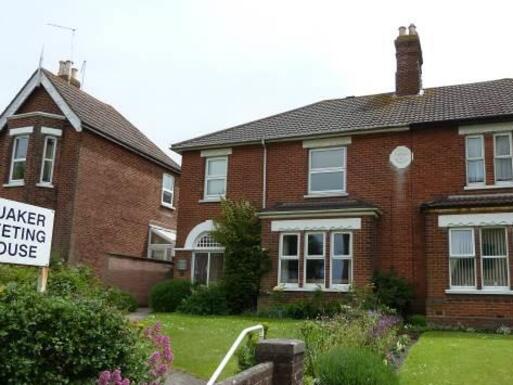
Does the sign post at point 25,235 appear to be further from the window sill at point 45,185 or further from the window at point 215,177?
the window sill at point 45,185

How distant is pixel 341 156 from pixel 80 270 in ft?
33.7

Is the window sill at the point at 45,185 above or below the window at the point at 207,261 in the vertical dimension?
above

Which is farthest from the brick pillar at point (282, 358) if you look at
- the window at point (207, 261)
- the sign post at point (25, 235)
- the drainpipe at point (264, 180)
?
the window at point (207, 261)

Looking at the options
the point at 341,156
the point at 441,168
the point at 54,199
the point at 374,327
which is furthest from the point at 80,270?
the point at 441,168

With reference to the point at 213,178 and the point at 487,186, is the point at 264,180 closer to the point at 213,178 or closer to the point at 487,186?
the point at 213,178

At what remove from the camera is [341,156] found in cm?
2112

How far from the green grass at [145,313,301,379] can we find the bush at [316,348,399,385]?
180 centimetres

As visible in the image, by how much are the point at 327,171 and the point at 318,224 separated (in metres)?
2.76

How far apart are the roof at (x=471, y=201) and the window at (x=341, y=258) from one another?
280 cm

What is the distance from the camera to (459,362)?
35.0 feet

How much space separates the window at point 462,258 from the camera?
1731 centimetres

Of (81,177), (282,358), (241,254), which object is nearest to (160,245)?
(81,177)

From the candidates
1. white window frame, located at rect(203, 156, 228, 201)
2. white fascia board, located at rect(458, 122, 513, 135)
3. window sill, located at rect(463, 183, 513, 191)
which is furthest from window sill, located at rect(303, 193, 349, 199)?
white fascia board, located at rect(458, 122, 513, 135)

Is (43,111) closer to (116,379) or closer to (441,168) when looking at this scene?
(441,168)
